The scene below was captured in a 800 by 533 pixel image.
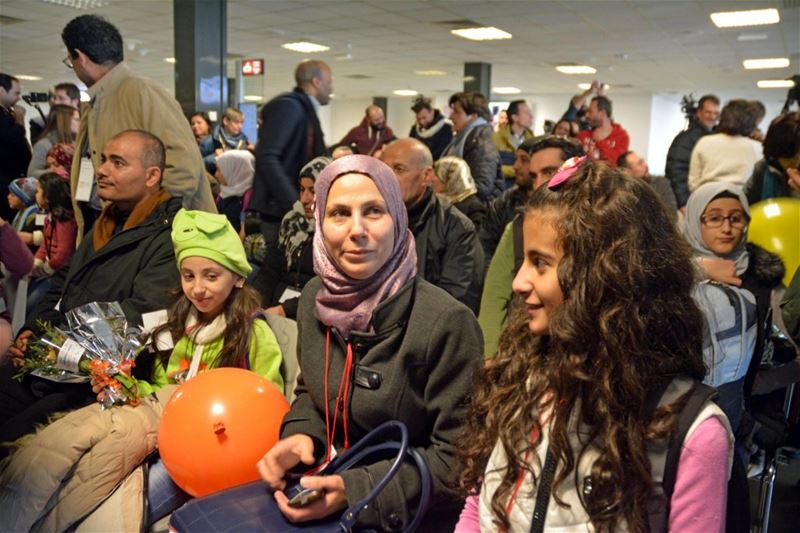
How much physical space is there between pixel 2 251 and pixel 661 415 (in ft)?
9.90

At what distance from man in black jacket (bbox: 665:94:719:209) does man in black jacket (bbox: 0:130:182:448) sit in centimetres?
437

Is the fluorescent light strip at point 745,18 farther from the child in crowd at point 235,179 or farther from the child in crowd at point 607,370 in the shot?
the child in crowd at point 607,370

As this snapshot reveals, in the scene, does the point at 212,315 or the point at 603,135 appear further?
the point at 603,135

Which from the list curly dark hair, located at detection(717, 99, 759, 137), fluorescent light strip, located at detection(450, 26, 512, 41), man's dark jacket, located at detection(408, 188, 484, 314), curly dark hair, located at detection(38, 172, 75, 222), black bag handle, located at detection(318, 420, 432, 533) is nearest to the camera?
black bag handle, located at detection(318, 420, 432, 533)

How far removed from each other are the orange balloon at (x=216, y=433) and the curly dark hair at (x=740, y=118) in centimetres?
422

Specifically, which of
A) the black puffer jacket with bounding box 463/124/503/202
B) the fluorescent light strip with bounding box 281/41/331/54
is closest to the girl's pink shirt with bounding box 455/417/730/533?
the black puffer jacket with bounding box 463/124/503/202

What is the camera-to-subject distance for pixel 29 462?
2014mm

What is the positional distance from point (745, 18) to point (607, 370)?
10.1m

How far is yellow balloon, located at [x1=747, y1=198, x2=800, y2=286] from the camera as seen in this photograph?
2832 mm

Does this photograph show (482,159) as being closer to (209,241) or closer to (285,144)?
(285,144)

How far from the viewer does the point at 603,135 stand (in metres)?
6.16

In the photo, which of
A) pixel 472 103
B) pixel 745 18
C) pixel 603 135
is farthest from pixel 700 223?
pixel 745 18

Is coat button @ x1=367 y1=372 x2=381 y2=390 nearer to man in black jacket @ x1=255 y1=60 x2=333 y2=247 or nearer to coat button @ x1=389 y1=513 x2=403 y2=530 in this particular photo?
coat button @ x1=389 y1=513 x2=403 y2=530

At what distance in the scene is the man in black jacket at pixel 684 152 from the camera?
5715 mm
